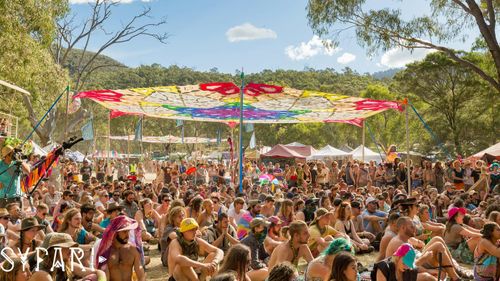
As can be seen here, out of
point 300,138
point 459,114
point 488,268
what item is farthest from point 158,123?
point 488,268

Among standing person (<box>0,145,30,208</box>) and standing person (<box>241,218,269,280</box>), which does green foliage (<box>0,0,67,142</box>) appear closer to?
standing person (<box>0,145,30,208</box>)

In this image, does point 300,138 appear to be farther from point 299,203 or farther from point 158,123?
point 299,203

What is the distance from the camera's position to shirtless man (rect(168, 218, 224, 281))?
5.20 metres

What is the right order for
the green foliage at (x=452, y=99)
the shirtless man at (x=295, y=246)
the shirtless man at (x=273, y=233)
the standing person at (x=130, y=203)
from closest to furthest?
the shirtless man at (x=295, y=246) < the shirtless man at (x=273, y=233) < the standing person at (x=130, y=203) < the green foliage at (x=452, y=99)

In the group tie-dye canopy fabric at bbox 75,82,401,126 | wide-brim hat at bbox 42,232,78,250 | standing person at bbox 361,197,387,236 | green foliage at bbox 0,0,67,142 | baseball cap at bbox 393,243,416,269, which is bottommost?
standing person at bbox 361,197,387,236

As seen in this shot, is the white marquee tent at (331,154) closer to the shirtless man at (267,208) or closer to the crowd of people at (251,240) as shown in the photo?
the crowd of people at (251,240)

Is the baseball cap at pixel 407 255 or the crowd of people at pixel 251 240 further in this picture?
the baseball cap at pixel 407 255

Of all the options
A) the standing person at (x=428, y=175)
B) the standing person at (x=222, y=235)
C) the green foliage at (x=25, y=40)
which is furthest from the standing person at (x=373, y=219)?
the green foliage at (x=25, y=40)

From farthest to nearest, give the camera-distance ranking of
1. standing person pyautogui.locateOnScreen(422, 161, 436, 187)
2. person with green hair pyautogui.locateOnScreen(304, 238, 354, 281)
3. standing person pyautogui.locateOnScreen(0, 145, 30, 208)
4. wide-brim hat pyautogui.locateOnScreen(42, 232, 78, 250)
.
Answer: standing person pyautogui.locateOnScreen(422, 161, 436, 187) → standing person pyautogui.locateOnScreen(0, 145, 30, 208) → person with green hair pyautogui.locateOnScreen(304, 238, 354, 281) → wide-brim hat pyautogui.locateOnScreen(42, 232, 78, 250)

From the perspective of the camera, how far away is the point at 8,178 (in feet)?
29.1

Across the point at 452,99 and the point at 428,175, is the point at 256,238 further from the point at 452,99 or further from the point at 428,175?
the point at 452,99

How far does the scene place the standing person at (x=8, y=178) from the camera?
8.77 meters

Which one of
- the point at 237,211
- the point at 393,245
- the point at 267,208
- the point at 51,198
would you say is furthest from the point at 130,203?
the point at 393,245

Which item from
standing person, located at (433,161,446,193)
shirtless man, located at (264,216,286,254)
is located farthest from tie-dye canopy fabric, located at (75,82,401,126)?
shirtless man, located at (264,216,286,254)
